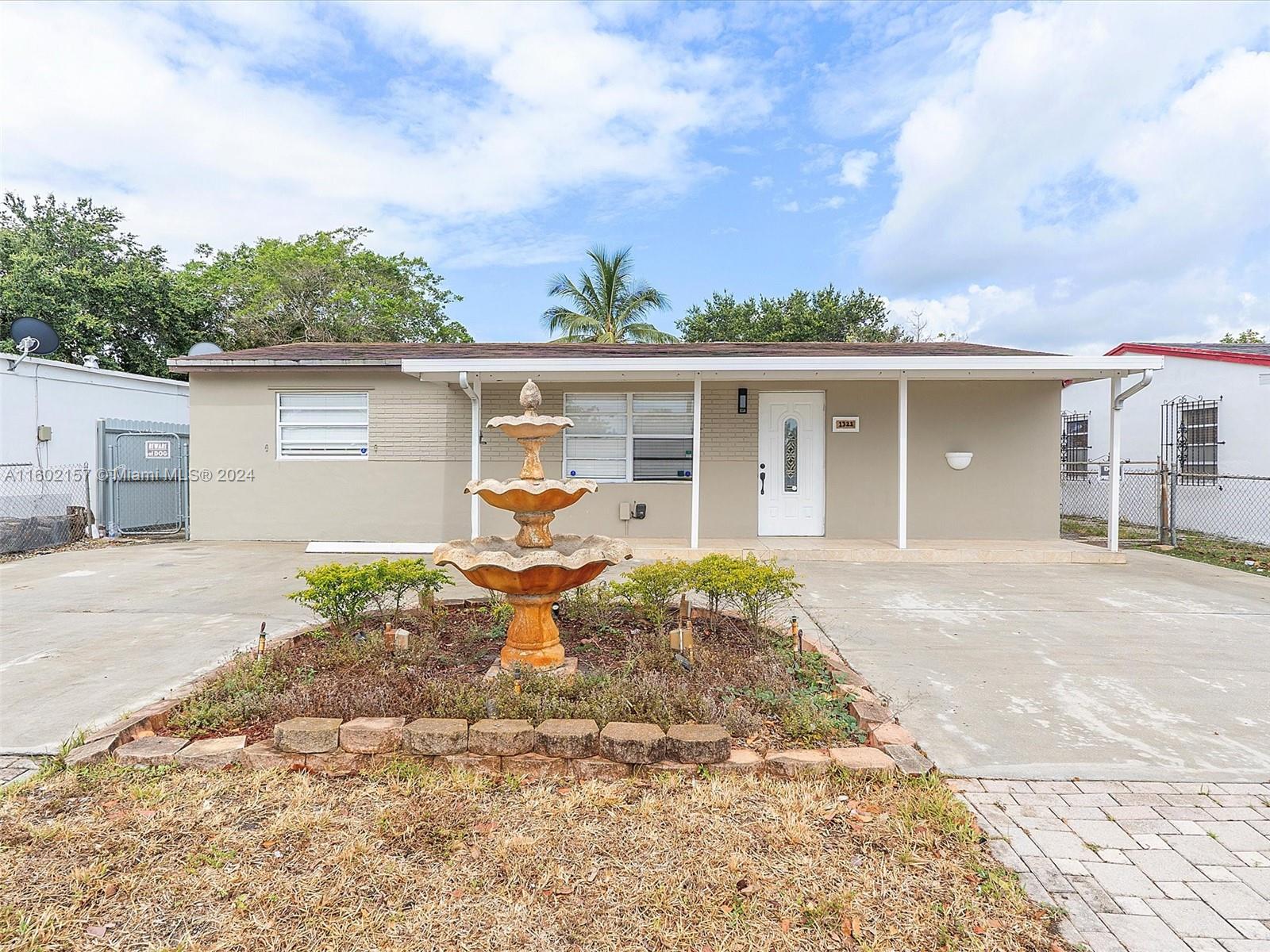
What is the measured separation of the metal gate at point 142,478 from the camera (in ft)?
35.7

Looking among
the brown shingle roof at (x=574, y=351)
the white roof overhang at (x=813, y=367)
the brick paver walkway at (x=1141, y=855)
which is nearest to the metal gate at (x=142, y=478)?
the brown shingle roof at (x=574, y=351)

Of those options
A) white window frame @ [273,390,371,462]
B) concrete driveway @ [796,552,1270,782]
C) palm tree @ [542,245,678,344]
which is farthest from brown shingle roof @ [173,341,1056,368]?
palm tree @ [542,245,678,344]

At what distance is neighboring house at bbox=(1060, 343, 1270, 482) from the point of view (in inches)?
403

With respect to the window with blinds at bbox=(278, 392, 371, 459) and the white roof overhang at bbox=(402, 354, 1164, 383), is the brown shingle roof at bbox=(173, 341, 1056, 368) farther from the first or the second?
the white roof overhang at bbox=(402, 354, 1164, 383)

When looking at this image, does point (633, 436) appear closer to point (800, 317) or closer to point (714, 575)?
point (714, 575)

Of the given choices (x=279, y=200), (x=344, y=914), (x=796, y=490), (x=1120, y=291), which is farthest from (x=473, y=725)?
(x=279, y=200)

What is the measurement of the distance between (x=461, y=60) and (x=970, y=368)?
10.5 m

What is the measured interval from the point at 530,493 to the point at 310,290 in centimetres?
2310

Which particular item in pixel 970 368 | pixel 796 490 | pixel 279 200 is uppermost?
pixel 279 200

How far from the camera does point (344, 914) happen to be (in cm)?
188

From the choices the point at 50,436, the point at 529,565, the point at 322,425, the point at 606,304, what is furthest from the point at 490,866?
the point at 606,304

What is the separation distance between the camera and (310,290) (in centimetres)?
2258

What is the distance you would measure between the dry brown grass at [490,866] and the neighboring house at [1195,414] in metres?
10.1

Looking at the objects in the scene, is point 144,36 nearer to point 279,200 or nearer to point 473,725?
point 473,725
